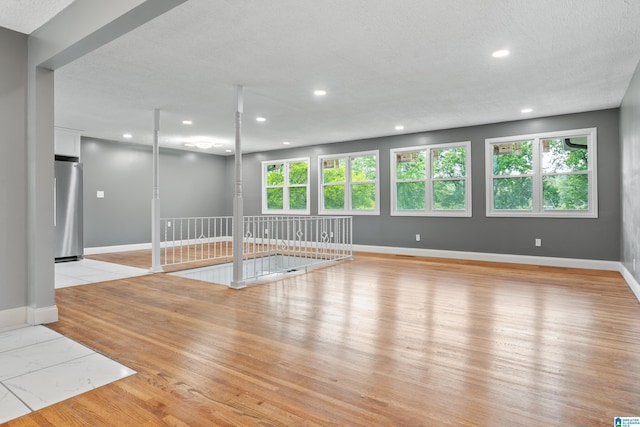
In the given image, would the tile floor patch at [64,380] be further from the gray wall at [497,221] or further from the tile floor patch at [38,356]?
the gray wall at [497,221]

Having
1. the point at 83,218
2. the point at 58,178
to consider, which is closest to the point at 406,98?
the point at 58,178

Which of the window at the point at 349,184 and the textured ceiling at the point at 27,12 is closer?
the textured ceiling at the point at 27,12

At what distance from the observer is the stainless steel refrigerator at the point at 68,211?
646 cm

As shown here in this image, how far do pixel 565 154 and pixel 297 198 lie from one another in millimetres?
5730

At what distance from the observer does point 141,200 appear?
334 inches

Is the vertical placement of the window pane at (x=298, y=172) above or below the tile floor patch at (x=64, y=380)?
above

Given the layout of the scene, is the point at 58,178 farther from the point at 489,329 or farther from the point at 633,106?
the point at 633,106

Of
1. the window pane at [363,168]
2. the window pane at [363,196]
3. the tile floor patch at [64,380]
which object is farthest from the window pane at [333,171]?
the tile floor patch at [64,380]

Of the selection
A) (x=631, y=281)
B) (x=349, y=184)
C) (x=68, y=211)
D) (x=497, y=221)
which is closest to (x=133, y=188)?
(x=68, y=211)

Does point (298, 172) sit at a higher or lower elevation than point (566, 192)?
higher

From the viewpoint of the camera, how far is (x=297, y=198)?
926cm

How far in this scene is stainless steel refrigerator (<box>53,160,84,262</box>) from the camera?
21.2 feet

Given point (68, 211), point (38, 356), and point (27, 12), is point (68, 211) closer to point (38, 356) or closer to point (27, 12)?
point (27, 12)

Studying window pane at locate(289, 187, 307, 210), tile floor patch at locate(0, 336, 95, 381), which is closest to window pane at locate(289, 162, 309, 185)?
window pane at locate(289, 187, 307, 210)
